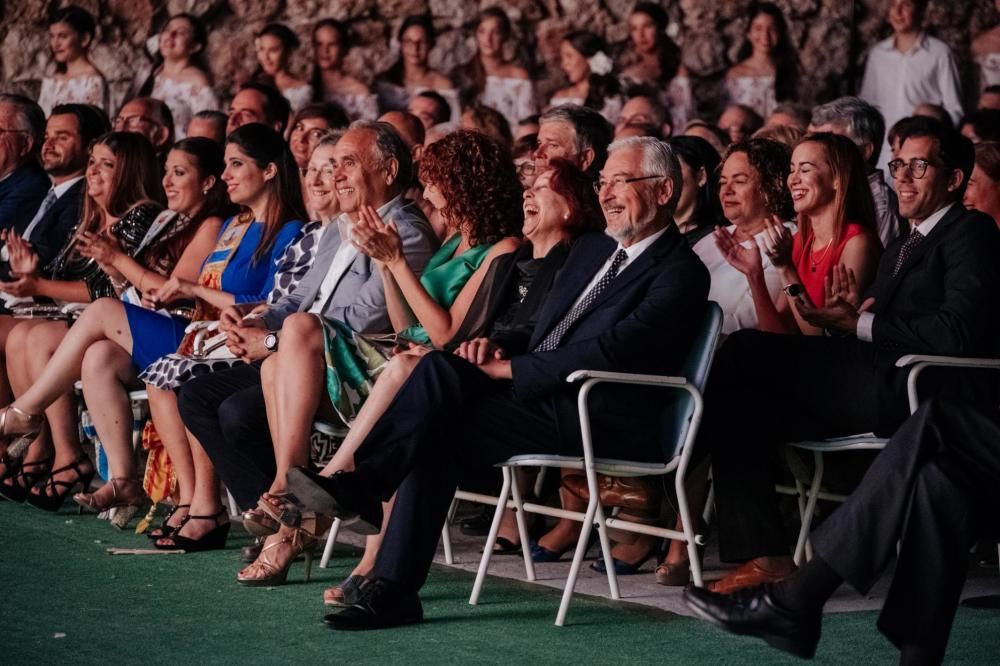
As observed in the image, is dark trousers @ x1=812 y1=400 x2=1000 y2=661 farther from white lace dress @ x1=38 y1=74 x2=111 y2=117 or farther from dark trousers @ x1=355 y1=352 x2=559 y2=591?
white lace dress @ x1=38 y1=74 x2=111 y2=117

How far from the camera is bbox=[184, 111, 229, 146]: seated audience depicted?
756 centimetres

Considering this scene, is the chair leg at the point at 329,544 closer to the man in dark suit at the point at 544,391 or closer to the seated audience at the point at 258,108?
the man in dark suit at the point at 544,391

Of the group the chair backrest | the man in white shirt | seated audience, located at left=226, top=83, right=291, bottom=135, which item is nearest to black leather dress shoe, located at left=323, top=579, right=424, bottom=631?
the chair backrest

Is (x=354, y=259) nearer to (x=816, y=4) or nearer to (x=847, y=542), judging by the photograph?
(x=847, y=542)

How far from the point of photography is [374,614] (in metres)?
4.18

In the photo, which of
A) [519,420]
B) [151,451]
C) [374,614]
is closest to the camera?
[374,614]

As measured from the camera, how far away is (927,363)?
13.9 ft

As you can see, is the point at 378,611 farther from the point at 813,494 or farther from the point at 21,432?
the point at 21,432

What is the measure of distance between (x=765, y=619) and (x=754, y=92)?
20.6ft

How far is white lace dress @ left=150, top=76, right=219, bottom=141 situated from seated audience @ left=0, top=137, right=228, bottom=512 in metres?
3.00

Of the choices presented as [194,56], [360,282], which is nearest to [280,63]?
[194,56]

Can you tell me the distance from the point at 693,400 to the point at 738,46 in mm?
5713

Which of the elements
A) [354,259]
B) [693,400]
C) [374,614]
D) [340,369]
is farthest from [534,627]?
[354,259]

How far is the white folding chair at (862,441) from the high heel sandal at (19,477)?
2790mm
